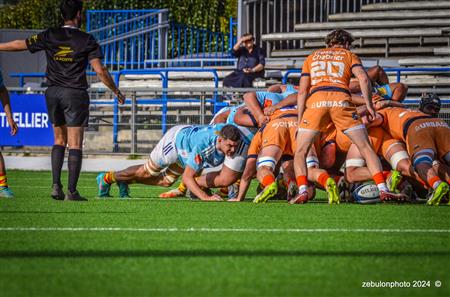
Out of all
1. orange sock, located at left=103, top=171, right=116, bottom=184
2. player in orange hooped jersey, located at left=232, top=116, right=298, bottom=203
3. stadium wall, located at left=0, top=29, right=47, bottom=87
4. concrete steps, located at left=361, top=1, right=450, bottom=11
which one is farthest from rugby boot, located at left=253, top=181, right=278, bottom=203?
stadium wall, located at left=0, top=29, right=47, bottom=87

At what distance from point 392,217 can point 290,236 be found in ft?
6.64

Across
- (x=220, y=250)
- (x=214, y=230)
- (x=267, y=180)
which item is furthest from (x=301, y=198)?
(x=220, y=250)

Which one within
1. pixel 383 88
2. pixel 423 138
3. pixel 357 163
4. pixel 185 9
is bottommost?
pixel 357 163

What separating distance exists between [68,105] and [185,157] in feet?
5.61

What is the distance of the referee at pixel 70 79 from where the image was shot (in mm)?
11656

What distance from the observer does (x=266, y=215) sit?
1021 cm

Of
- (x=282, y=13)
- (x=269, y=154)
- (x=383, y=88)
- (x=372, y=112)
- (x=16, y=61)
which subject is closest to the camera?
(x=372, y=112)

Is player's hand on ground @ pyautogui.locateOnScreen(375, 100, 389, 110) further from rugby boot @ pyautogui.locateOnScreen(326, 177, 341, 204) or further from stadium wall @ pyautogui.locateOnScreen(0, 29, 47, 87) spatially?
stadium wall @ pyautogui.locateOnScreen(0, 29, 47, 87)

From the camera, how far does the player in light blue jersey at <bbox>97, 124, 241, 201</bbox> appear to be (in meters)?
12.2

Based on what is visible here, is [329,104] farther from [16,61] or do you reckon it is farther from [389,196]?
[16,61]

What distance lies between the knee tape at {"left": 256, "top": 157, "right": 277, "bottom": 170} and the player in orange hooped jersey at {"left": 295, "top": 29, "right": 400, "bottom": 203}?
1.37 ft

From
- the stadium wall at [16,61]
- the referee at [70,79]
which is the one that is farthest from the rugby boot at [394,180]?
the stadium wall at [16,61]

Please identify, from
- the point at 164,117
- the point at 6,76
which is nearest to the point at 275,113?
the point at 164,117

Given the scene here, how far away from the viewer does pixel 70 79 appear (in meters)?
11.8
